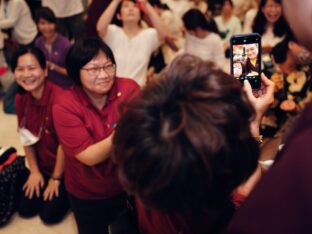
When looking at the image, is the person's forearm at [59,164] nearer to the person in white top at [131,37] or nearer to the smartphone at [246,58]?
the person in white top at [131,37]

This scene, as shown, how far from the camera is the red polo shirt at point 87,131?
4.77ft

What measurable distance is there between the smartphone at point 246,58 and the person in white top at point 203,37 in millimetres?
1512

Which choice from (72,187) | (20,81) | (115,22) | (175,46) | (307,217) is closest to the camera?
(307,217)

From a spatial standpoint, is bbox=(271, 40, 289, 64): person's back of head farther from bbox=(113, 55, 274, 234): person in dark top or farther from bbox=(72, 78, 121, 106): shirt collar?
bbox=(113, 55, 274, 234): person in dark top

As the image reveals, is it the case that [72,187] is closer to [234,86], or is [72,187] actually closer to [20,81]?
[20,81]

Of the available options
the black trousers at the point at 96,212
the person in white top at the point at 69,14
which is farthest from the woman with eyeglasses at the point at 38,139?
the person in white top at the point at 69,14

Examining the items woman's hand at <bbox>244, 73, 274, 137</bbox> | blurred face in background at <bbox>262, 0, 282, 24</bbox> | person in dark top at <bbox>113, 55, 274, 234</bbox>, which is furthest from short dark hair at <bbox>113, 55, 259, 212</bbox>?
blurred face in background at <bbox>262, 0, 282, 24</bbox>

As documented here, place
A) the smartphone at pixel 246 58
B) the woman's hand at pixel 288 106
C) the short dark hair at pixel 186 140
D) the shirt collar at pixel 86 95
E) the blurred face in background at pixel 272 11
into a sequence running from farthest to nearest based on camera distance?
the blurred face in background at pixel 272 11 < the woman's hand at pixel 288 106 < the shirt collar at pixel 86 95 < the smartphone at pixel 246 58 < the short dark hair at pixel 186 140

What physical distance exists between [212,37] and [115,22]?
71 cm

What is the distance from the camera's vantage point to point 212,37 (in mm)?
2717

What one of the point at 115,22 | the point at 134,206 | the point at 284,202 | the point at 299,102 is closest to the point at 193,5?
the point at 115,22

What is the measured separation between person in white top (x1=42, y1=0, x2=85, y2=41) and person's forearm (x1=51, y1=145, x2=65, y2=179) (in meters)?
1.71

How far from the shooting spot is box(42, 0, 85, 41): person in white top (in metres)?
3.37

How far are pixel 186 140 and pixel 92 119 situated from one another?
92 centimetres
